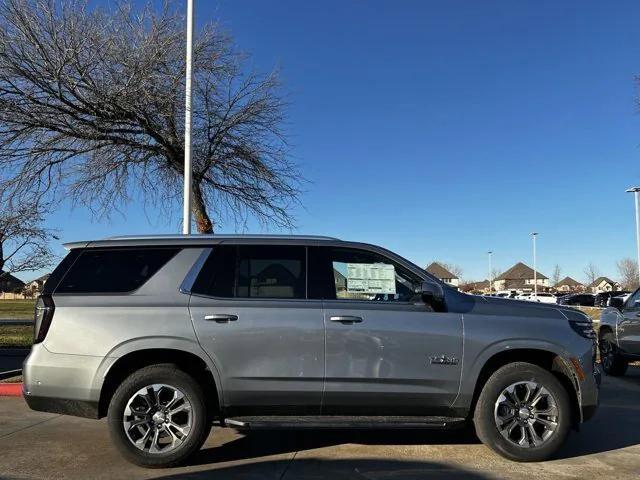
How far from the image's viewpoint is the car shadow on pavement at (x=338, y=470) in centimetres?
499

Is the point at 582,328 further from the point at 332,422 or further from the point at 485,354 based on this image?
the point at 332,422

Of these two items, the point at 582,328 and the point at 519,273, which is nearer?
the point at 582,328

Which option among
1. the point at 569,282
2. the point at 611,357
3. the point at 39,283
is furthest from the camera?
the point at 569,282

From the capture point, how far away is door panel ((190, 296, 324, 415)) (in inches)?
204

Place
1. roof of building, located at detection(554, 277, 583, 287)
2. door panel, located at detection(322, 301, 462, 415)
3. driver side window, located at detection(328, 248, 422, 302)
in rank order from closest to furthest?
1. door panel, located at detection(322, 301, 462, 415)
2. driver side window, located at detection(328, 248, 422, 302)
3. roof of building, located at detection(554, 277, 583, 287)

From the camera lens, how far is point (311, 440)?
245 inches

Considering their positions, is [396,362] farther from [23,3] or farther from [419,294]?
[23,3]

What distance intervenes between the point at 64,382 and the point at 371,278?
112 inches

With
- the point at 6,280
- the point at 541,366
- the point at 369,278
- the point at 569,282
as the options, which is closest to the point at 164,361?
the point at 369,278

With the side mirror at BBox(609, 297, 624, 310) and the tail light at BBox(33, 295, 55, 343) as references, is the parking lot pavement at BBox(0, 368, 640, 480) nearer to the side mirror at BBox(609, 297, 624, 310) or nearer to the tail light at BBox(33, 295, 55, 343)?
the tail light at BBox(33, 295, 55, 343)

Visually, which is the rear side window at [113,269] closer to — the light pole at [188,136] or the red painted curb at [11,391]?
the red painted curb at [11,391]

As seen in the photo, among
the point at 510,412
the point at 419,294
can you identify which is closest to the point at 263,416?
the point at 419,294

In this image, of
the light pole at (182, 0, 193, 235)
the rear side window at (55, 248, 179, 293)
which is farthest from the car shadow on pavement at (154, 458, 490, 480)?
the light pole at (182, 0, 193, 235)

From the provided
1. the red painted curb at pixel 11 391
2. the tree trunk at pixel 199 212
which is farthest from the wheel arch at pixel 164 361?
the tree trunk at pixel 199 212
